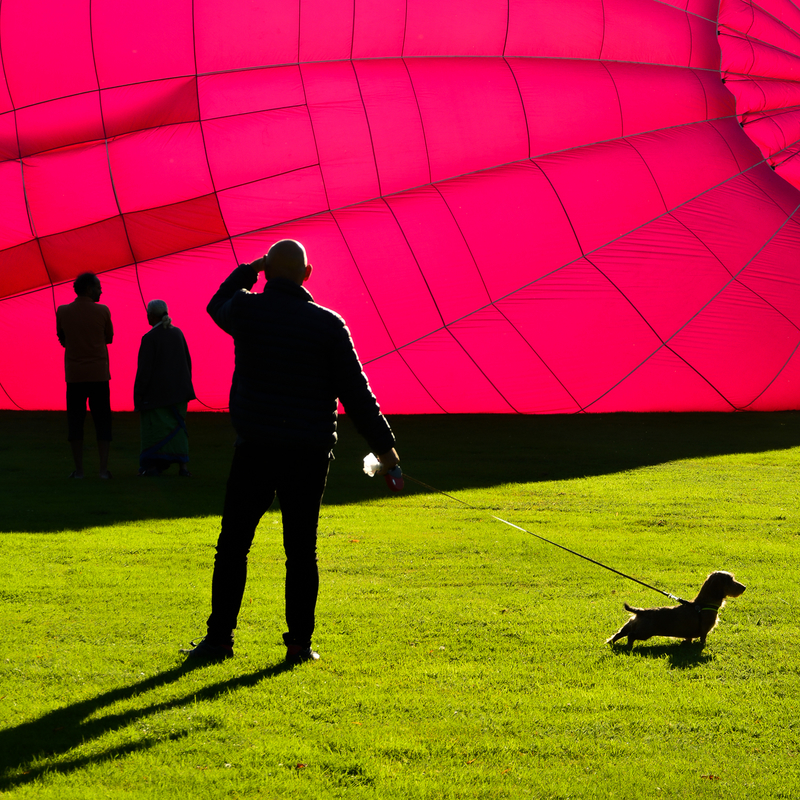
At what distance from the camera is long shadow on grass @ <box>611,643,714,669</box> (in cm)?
512


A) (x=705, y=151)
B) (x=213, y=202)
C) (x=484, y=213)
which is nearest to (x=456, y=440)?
(x=484, y=213)

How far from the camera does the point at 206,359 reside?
13.2 m

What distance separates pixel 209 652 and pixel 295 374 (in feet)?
4.52

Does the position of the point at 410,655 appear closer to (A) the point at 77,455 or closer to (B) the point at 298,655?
(B) the point at 298,655

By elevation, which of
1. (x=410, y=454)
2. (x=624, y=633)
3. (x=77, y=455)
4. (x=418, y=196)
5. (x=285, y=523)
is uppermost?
(x=418, y=196)

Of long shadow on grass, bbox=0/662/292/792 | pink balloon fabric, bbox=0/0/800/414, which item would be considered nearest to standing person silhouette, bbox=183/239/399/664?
long shadow on grass, bbox=0/662/292/792

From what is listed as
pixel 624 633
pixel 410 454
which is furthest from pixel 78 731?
pixel 410 454

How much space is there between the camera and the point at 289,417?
191 inches

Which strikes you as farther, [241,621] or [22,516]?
[22,516]

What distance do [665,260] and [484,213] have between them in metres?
2.43

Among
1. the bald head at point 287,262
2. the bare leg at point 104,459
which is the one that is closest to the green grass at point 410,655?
the bare leg at point 104,459

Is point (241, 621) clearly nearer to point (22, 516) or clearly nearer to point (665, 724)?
point (665, 724)

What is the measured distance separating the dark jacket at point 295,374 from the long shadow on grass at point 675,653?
5.32 feet

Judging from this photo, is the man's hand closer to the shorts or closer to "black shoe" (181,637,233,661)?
"black shoe" (181,637,233,661)
